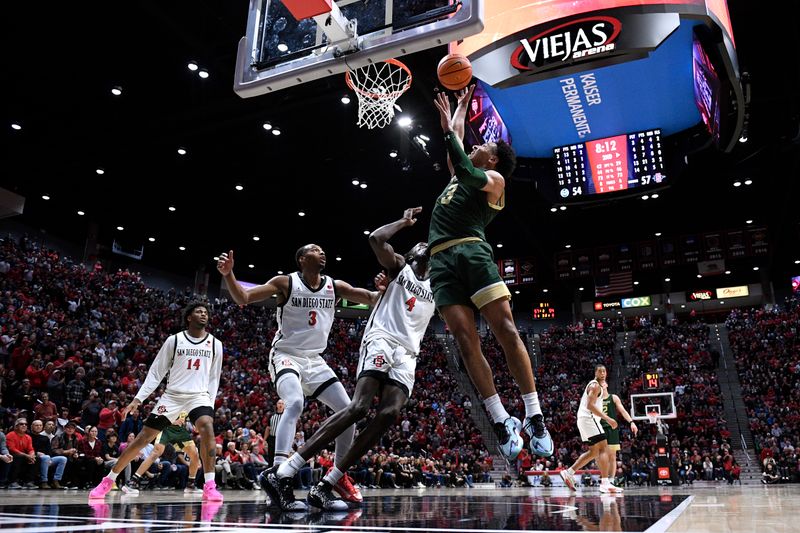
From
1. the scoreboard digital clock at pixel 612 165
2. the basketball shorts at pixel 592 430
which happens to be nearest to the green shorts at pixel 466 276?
the basketball shorts at pixel 592 430

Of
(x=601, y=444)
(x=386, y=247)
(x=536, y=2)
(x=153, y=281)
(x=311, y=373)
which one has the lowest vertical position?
(x=601, y=444)

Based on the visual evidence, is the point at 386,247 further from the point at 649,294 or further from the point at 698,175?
the point at 649,294

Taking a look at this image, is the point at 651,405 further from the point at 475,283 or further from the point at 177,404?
the point at 475,283

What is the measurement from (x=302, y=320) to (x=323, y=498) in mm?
1619

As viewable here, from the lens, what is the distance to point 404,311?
4.46 m

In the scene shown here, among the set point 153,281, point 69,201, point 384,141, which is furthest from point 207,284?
point 384,141

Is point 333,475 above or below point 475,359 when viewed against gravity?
below

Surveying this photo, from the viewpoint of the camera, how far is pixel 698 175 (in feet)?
64.3

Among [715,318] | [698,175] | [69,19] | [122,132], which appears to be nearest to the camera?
[69,19]

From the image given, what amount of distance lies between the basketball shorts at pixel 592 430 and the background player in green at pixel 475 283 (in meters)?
5.60

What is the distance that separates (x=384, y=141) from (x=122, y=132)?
7.47 m

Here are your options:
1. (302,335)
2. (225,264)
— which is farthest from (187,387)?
(225,264)

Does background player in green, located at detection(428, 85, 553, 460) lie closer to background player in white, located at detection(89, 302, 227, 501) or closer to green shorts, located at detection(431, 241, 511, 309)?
green shorts, located at detection(431, 241, 511, 309)

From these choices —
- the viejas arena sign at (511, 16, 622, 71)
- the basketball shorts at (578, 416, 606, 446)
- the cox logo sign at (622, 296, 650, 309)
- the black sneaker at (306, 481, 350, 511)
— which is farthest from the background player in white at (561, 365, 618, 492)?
the cox logo sign at (622, 296, 650, 309)
